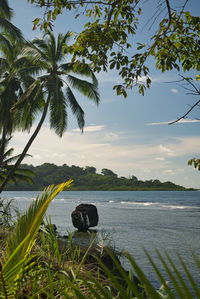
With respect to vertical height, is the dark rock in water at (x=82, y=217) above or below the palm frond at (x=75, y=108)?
below

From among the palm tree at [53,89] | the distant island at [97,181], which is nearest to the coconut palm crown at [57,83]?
the palm tree at [53,89]

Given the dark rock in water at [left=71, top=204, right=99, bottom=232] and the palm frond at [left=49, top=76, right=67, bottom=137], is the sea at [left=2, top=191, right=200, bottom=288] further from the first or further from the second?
the palm frond at [left=49, top=76, right=67, bottom=137]

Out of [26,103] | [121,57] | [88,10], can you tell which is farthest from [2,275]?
[26,103]

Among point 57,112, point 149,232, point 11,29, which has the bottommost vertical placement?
point 149,232

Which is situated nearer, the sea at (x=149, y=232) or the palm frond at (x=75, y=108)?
the sea at (x=149, y=232)

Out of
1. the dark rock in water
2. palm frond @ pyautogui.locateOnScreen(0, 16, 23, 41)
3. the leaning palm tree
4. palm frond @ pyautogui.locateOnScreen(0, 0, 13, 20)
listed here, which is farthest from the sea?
palm frond @ pyautogui.locateOnScreen(0, 0, 13, 20)

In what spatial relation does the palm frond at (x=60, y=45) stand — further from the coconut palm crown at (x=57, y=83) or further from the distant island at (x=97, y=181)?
the distant island at (x=97, y=181)

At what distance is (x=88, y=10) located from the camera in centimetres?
452

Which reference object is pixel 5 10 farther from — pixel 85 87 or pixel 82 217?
pixel 82 217

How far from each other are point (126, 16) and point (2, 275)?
12.7 feet

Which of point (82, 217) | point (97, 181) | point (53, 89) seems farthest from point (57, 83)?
point (97, 181)

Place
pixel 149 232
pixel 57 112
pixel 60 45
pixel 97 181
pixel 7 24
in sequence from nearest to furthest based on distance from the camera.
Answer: pixel 7 24 → pixel 57 112 → pixel 60 45 → pixel 149 232 → pixel 97 181

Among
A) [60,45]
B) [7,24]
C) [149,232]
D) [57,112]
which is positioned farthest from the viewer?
[149,232]

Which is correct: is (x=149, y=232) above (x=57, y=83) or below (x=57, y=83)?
below
